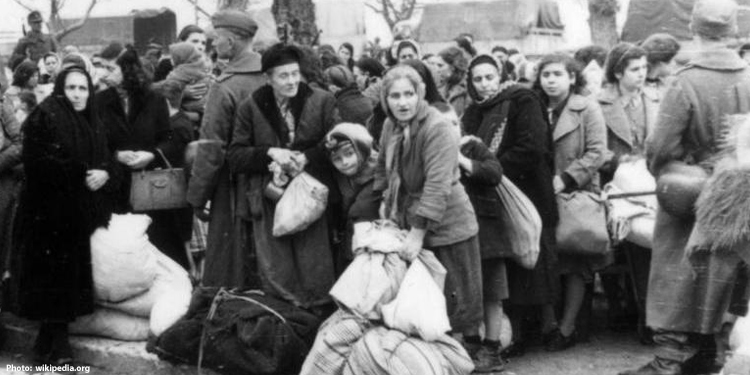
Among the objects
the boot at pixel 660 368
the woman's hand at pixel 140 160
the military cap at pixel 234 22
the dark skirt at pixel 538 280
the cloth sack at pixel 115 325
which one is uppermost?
the military cap at pixel 234 22

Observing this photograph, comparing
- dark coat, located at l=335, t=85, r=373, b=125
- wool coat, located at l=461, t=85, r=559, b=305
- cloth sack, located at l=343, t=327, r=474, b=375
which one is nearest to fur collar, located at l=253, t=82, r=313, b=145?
dark coat, located at l=335, t=85, r=373, b=125

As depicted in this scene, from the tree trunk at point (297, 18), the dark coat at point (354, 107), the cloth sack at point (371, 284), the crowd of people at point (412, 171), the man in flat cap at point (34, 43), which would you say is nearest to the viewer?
the cloth sack at point (371, 284)

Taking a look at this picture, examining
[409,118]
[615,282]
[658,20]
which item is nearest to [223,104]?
[409,118]

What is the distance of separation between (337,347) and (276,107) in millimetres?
1657

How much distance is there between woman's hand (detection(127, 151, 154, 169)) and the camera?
306 inches

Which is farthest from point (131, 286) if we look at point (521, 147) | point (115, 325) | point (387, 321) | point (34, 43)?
point (34, 43)

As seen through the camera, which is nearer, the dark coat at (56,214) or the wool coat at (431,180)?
the wool coat at (431,180)

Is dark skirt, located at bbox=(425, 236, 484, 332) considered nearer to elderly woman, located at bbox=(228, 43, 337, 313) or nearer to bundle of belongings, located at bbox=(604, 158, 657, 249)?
elderly woman, located at bbox=(228, 43, 337, 313)

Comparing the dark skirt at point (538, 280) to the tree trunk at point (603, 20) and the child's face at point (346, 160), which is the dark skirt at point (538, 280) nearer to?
the child's face at point (346, 160)

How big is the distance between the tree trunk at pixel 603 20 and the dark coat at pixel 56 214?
14.1m

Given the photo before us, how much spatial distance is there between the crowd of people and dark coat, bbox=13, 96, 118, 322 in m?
0.01

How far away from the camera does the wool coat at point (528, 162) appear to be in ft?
23.0

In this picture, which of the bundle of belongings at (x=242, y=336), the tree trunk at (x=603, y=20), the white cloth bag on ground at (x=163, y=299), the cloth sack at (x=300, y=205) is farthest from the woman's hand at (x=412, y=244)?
the tree trunk at (x=603, y=20)

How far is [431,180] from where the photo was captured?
621cm
